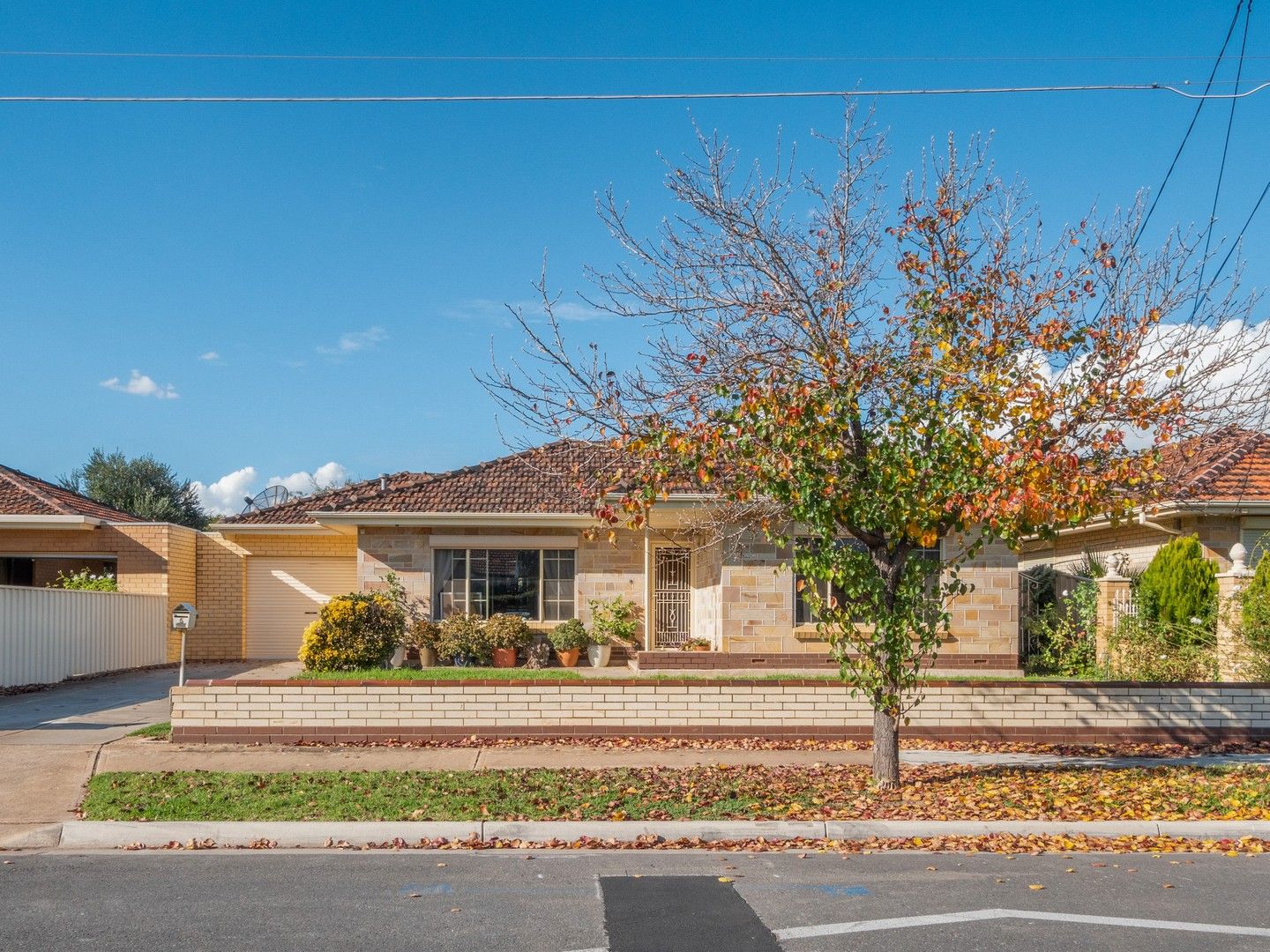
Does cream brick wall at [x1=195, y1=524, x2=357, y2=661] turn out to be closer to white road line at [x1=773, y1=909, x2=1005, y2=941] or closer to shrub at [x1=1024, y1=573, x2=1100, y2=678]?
shrub at [x1=1024, y1=573, x2=1100, y2=678]

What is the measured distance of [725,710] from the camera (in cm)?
1234

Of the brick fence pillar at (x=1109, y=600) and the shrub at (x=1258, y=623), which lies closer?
the shrub at (x=1258, y=623)

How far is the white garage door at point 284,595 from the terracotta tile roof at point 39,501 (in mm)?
2851

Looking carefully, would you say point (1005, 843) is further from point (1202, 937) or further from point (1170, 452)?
point (1170, 452)

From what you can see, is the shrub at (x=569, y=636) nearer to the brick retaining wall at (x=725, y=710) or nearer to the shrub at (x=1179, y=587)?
the brick retaining wall at (x=725, y=710)

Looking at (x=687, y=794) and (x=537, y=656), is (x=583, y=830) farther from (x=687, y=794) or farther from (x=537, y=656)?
(x=537, y=656)

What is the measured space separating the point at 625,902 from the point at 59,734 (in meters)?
8.26

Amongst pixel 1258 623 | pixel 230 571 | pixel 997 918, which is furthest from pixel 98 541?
pixel 997 918

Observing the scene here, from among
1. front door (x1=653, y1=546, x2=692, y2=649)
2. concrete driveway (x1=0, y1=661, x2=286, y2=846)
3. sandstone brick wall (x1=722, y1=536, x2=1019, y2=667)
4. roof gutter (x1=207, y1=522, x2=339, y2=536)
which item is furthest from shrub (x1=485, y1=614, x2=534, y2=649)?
roof gutter (x1=207, y1=522, x2=339, y2=536)

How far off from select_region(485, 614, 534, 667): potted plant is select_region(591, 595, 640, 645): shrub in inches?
48.7

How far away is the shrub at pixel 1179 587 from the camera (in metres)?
15.6

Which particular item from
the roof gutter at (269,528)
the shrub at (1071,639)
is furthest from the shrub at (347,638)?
the shrub at (1071,639)

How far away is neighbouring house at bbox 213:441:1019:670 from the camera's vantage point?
17062mm

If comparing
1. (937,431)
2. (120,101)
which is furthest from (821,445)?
(120,101)
